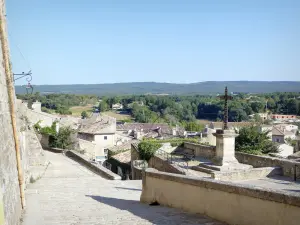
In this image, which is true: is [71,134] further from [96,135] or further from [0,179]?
[0,179]

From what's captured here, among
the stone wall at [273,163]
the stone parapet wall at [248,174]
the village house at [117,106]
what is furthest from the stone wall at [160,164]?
the village house at [117,106]

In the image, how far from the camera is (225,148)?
1664cm

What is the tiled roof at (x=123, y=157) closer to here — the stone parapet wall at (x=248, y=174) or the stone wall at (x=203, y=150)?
the stone wall at (x=203, y=150)

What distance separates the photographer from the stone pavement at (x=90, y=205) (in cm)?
730

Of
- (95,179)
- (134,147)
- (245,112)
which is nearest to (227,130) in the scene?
(95,179)

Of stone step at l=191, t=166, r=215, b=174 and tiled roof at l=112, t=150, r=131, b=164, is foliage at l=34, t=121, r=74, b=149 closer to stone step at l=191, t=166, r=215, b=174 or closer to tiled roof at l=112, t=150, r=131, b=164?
tiled roof at l=112, t=150, r=131, b=164

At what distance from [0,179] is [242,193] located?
3.70 metres

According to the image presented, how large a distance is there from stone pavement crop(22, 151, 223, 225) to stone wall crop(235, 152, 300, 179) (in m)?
6.10

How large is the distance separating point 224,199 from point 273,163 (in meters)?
11.0

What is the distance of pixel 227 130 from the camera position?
16594 mm

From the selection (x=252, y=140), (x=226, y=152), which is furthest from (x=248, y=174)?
(x=252, y=140)

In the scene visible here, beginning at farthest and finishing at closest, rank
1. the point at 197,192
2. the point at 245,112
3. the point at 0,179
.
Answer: the point at 245,112 < the point at 197,192 < the point at 0,179

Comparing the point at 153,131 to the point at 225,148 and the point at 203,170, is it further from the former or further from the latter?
the point at 225,148

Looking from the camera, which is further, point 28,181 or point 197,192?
point 28,181
